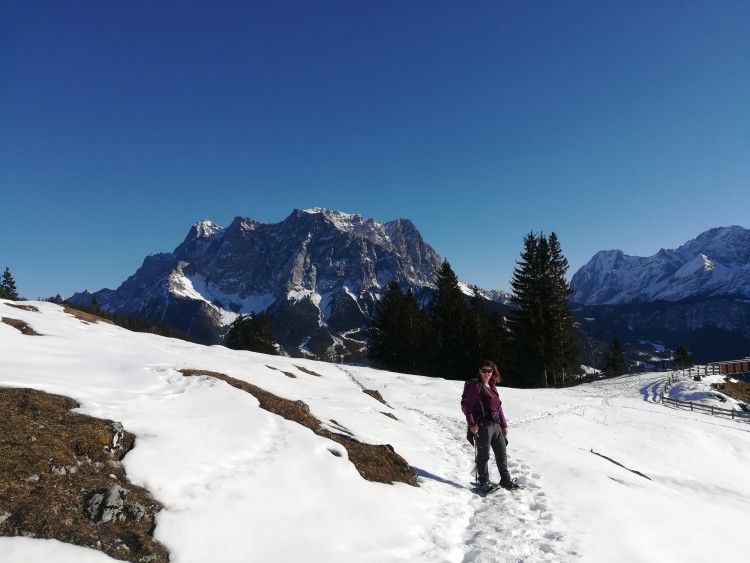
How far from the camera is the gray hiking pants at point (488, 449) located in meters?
9.43

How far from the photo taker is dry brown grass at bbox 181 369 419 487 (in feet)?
29.8

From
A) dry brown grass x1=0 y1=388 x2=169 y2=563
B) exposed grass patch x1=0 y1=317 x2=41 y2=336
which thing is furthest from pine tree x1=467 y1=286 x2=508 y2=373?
dry brown grass x1=0 y1=388 x2=169 y2=563

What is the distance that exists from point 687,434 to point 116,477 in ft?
83.4

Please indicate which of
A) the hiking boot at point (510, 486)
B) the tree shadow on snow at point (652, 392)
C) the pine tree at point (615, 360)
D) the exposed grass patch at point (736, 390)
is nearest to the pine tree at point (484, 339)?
the tree shadow on snow at point (652, 392)

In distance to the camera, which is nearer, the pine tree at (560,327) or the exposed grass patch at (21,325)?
the exposed grass patch at (21,325)

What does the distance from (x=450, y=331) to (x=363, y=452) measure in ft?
134

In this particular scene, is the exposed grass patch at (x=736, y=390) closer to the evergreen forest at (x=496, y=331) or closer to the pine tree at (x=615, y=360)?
the evergreen forest at (x=496, y=331)

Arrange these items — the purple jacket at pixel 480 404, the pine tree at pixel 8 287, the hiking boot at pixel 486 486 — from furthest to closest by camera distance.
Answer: the pine tree at pixel 8 287
the purple jacket at pixel 480 404
the hiking boot at pixel 486 486

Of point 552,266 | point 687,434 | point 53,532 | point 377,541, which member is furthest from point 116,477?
point 552,266

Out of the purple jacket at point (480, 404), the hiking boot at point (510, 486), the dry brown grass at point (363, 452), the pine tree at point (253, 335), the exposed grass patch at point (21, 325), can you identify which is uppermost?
the pine tree at point (253, 335)

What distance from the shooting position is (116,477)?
21.1 ft

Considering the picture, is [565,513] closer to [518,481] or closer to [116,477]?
[518,481]

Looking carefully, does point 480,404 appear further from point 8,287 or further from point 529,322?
point 8,287

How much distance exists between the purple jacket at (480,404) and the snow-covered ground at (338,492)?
1551mm
